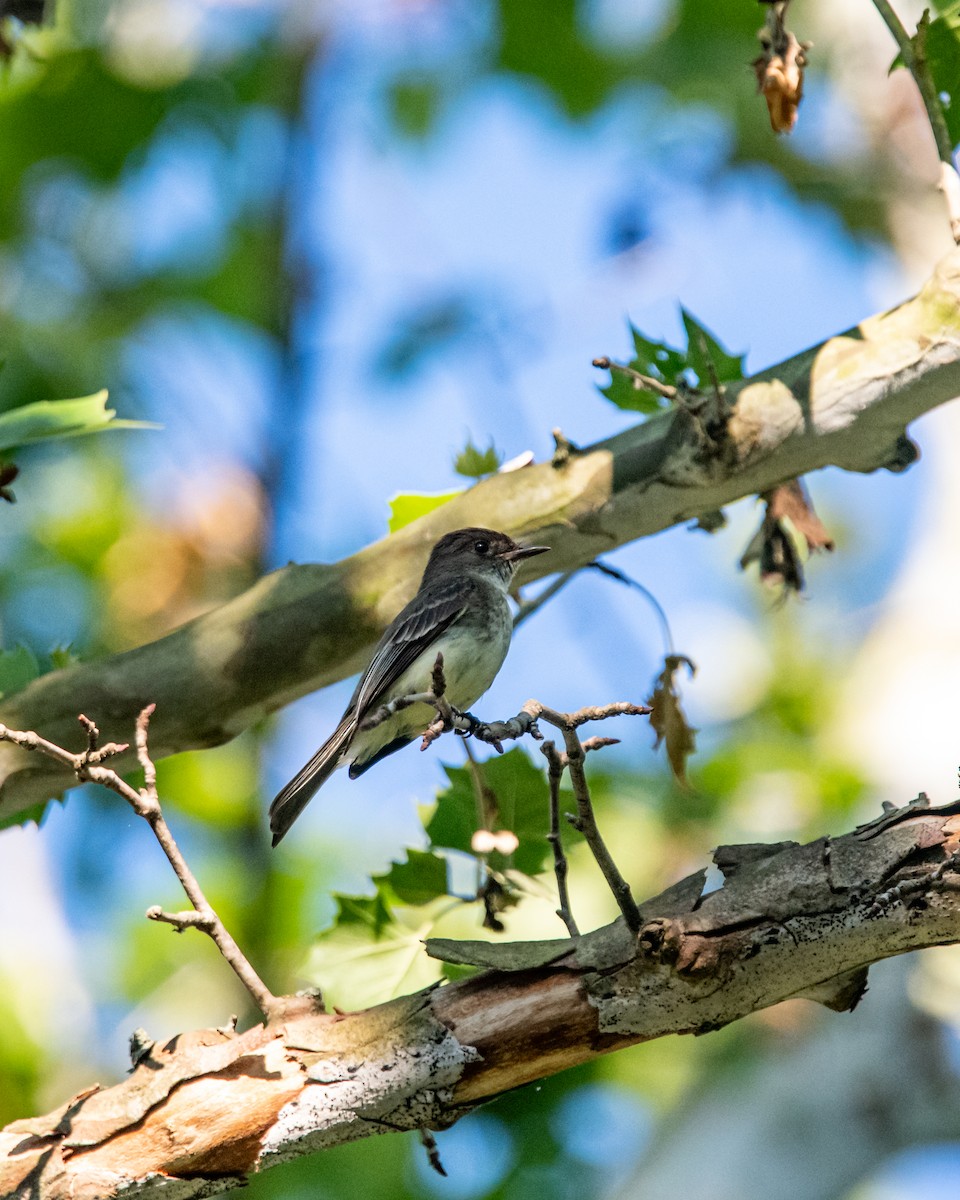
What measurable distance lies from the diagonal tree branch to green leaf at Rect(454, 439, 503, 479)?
0.36ft

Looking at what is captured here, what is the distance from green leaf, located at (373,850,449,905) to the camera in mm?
3363

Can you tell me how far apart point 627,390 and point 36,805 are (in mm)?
2079

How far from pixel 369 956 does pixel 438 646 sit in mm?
887

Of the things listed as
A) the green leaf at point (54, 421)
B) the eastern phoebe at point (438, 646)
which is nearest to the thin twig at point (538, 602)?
the eastern phoebe at point (438, 646)

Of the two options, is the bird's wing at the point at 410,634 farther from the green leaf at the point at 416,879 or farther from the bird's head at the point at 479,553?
the green leaf at the point at 416,879

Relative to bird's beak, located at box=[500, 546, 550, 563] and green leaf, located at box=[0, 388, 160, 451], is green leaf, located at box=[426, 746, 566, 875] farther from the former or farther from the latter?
green leaf, located at box=[0, 388, 160, 451]

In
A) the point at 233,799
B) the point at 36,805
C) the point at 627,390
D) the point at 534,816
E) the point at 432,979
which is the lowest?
the point at 432,979

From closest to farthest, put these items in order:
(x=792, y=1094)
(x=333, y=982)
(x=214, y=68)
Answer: (x=333, y=982) → (x=792, y=1094) → (x=214, y=68)

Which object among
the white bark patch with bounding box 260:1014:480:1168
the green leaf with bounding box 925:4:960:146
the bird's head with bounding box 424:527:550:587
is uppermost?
the green leaf with bounding box 925:4:960:146

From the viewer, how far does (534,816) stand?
347 centimetres

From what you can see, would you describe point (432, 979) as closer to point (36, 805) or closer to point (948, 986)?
point (36, 805)

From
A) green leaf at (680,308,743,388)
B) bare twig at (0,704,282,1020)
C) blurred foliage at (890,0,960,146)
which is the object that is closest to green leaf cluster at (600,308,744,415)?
green leaf at (680,308,743,388)

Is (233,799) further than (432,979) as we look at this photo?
Yes

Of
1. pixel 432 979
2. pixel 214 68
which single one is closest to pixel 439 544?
pixel 432 979
